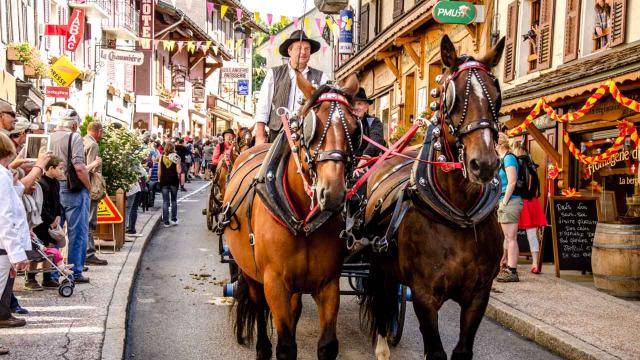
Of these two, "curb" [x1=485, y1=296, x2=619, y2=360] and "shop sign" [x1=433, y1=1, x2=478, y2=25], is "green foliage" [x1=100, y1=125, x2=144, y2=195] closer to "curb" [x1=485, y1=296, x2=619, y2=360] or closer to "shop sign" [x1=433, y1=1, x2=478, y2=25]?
"shop sign" [x1=433, y1=1, x2=478, y2=25]

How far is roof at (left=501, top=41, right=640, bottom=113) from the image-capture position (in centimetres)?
918

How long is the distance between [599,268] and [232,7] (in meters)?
48.5

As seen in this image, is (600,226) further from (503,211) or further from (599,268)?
(503,211)

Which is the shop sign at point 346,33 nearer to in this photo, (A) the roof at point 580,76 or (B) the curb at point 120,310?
(A) the roof at point 580,76

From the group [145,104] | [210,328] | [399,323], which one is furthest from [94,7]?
[399,323]

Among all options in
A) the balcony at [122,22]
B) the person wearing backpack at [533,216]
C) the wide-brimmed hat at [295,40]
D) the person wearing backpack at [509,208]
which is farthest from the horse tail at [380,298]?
the balcony at [122,22]

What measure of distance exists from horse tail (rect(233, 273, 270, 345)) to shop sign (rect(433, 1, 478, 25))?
10.0 meters

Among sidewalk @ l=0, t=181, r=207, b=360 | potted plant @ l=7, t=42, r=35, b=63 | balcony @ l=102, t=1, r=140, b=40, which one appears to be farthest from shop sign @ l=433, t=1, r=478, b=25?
balcony @ l=102, t=1, r=140, b=40

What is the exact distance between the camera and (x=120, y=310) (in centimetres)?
735

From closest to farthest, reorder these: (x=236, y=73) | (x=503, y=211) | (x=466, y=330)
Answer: (x=466, y=330)
(x=503, y=211)
(x=236, y=73)

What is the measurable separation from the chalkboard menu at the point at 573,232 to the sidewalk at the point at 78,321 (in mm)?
5641

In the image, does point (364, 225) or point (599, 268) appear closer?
point (364, 225)

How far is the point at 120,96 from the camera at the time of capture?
3491cm

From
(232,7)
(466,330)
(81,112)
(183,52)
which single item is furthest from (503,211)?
(232,7)
